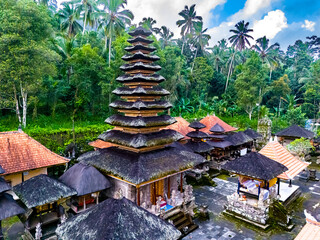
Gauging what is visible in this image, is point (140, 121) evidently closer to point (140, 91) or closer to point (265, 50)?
point (140, 91)

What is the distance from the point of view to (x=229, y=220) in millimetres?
11953

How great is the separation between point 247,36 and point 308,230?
38969mm

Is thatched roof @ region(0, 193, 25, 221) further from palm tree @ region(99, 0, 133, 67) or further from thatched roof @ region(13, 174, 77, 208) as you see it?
palm tree @ region(99, 0, 133, 67)

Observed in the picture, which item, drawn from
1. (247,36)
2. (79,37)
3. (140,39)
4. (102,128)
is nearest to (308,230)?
(140,39)

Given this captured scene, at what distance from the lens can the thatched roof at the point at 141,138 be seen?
11371 mm

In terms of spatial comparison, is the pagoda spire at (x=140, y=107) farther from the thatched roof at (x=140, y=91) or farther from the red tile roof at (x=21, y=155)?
the red tile roof at (x=21, y=155)

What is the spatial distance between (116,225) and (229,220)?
305 inches

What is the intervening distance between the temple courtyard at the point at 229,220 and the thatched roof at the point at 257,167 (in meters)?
2.57

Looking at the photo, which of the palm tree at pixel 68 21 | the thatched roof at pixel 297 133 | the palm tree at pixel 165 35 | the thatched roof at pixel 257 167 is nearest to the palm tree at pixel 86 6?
the palm tree at pixel 68 21

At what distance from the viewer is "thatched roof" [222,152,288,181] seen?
1162 centimetres

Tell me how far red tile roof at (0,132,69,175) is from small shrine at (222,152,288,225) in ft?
34.8

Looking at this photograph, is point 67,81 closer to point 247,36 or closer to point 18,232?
point 18,232

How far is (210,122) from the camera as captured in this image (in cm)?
2548

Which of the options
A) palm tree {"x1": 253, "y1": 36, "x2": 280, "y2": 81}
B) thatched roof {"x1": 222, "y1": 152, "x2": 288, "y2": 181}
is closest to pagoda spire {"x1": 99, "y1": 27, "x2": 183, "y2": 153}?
thatched roof {"x1": 222, "y1": 152, "x2": 288, "y2": 181}
